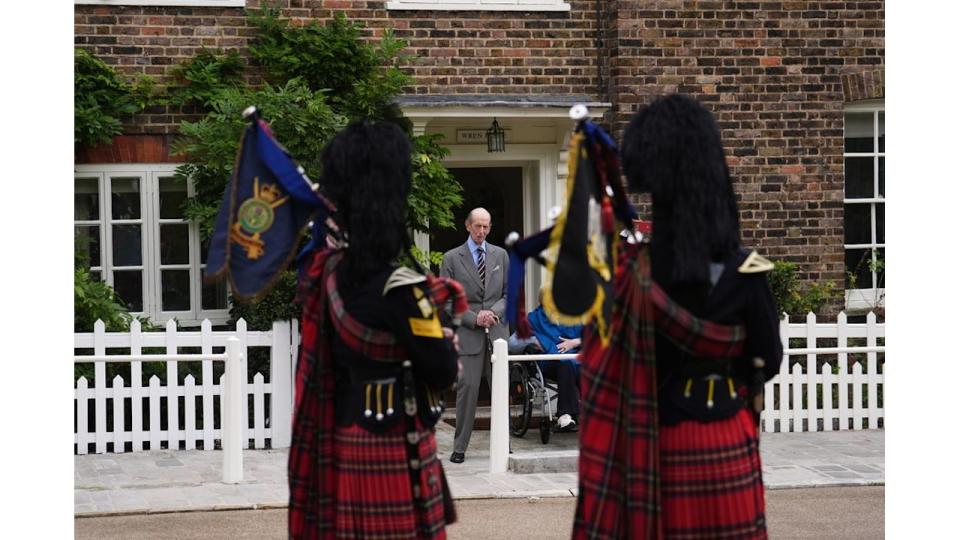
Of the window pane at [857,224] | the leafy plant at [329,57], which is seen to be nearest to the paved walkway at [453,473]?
the window pane at [857,224]

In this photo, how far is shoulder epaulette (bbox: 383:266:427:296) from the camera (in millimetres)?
4859

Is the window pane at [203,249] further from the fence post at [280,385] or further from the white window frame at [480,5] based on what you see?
the white window frame at [480,5]

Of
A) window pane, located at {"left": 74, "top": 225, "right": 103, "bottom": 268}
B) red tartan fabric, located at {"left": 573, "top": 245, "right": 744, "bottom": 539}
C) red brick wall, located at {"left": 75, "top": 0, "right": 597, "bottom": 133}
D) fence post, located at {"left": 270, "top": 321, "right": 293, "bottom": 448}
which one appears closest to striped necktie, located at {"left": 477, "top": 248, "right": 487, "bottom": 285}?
fence post, located at {"left": 270, "top": 321, "right": 293, "bottom": 448}

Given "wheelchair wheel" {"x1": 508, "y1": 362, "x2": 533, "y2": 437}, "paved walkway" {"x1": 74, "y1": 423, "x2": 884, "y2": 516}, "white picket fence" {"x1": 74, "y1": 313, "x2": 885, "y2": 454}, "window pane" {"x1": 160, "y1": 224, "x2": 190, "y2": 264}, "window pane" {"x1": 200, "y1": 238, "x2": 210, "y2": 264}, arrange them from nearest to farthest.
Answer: "paved walkway" {"x1": 74, "y1": 423, "x2": 884, "y2": 516} < "white picket fence" {"x1": 74, "y1": 313, "x2": 885, "y2": 454} < "wheelchair wheel" {"x1": 508, "y1": 362, "x2": 533, "y2": 437} < "window pane" {"x1": 200, "y1": 238, "x2": 210, "y2": 264} < "window pane" {"x1": 160, "y1": 224, "x2": 190, "y2": 264}

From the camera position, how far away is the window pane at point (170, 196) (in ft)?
40.9

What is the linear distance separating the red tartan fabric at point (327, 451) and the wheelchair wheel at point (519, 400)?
19.3ft

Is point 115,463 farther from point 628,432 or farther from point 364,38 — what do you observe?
point 628,432

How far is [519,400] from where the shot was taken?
11898 mm

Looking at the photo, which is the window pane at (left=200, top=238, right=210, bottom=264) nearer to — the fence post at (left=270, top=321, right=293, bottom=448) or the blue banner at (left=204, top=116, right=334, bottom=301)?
the fence post at (left=270, top=321, right=293, bottom=448)

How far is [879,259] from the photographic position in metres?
13.6

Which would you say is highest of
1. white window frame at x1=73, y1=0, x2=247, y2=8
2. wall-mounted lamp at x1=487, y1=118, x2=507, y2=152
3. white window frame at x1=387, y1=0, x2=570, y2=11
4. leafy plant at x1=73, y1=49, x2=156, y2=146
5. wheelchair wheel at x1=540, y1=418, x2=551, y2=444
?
white window frame at x1=387, y1=0, x2=570, y2=11

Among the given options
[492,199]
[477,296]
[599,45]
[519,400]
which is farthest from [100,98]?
[599,45]

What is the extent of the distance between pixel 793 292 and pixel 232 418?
5.85 metres

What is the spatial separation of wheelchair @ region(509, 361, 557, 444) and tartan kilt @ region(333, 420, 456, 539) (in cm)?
586
